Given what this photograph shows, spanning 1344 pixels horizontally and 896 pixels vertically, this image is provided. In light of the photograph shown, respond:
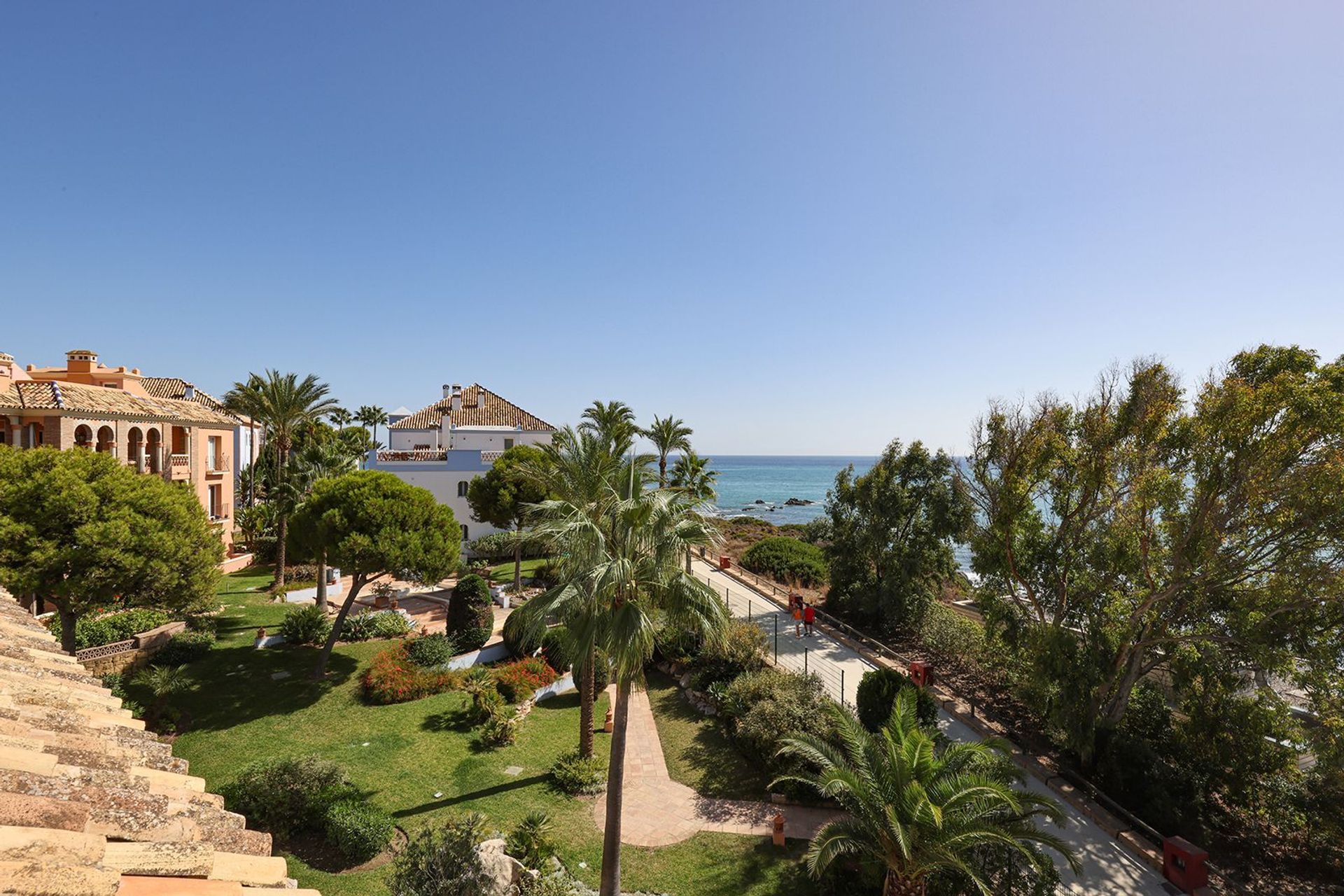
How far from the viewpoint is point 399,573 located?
19453 millimetres

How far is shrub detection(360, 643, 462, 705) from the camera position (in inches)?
687

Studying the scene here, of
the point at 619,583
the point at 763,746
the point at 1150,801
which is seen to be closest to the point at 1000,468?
the point at 1150,801

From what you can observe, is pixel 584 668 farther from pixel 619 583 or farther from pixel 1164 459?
pixel 1164 459

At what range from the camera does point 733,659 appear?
735 inches

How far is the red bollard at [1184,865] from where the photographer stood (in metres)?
10.4

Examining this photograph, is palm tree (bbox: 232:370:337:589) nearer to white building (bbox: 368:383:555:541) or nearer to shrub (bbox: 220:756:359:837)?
white building (bbox: 368:383:555:541)

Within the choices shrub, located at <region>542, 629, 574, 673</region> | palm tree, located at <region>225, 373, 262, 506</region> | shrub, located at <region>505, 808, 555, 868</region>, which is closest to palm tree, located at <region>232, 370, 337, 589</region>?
palm tree, located at <region>225, 373, 262, 506</region>

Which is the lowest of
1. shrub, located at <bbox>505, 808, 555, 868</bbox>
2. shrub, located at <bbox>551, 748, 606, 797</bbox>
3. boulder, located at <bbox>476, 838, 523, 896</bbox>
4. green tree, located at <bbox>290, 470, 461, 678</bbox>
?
shrub, located at <bbox>551, 748, 606, 797</bbox>

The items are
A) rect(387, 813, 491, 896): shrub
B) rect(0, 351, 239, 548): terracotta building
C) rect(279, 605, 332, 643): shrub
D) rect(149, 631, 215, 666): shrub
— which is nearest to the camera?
rect(387, 813, 491, 896): shrub

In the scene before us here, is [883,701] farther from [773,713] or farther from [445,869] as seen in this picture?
[445,869]

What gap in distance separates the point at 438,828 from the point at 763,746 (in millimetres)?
7281

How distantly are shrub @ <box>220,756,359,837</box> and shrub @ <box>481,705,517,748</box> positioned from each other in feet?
11.7

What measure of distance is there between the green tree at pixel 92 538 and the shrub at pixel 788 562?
88.4 ft

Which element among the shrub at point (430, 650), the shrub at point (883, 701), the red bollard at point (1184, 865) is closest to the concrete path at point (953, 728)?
the red bollard at point (1184, 865)
